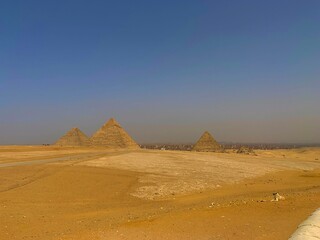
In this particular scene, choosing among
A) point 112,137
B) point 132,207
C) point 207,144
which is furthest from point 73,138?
point 132,207

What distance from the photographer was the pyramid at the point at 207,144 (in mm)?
73750

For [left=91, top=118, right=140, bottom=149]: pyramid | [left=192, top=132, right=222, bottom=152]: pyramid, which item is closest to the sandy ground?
[left=192, top=132, right=222, bottom=152]: pyramid

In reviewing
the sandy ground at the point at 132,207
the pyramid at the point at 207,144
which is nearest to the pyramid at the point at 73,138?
the pyramid at the point at 207,144

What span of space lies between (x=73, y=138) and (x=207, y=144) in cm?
3446

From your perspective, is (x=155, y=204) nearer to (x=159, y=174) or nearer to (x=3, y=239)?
(x=3, y=239)

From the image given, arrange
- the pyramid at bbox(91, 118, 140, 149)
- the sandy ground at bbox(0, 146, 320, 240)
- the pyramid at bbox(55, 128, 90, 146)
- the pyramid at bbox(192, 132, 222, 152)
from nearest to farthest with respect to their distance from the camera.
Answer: the sandy ground at bbox(0, 146, 320, 240)
the pyramid at bbox(192, 132, 222, 152)
the pyramid at bbox(91, 118, 140, 149)
the pyramid at bbox(55, 128, 90, 146)

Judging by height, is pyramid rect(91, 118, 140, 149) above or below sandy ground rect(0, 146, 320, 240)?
above

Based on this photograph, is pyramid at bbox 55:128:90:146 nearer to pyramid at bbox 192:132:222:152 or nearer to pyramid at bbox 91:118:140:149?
pyramid at bbox 91:118:140:149

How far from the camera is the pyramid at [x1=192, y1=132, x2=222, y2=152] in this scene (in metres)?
73.8

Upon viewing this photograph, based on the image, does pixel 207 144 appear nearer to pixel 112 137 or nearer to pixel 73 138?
pixel 112 137

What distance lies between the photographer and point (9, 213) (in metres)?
11.9

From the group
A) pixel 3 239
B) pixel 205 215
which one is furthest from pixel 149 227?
pixel 3 239

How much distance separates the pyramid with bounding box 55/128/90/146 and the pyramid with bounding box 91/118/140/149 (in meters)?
9.00

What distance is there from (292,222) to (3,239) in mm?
7253
